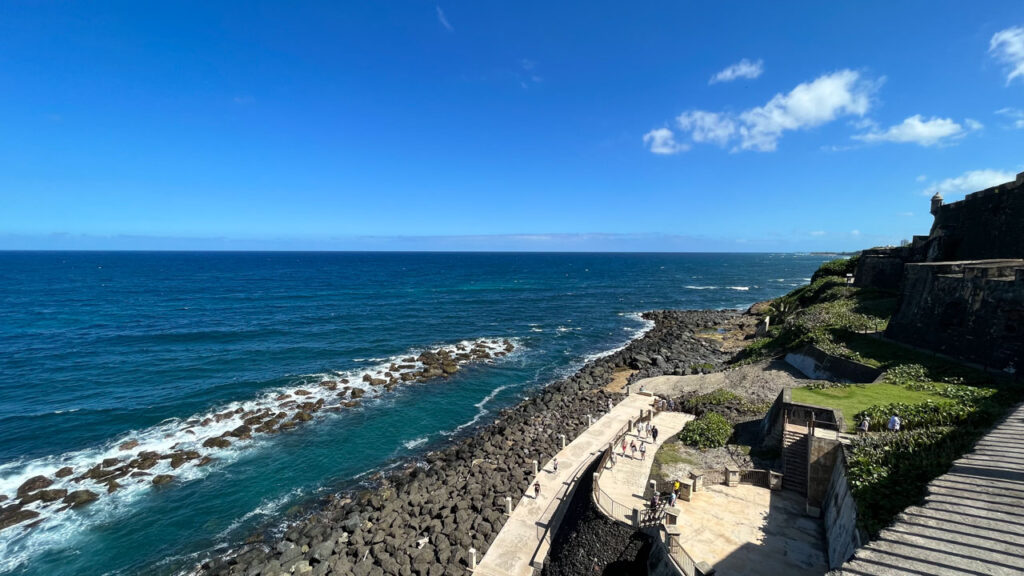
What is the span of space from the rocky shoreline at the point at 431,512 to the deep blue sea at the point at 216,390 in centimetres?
217

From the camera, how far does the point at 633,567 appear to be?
556 inches

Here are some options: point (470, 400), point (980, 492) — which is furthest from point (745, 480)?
point (470, 400)

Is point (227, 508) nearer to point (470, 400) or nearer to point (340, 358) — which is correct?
point (470, 400)

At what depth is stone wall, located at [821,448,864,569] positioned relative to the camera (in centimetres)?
1107

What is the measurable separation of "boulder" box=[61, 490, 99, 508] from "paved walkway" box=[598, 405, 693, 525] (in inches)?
1029

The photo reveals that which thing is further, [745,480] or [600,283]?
[600,283]

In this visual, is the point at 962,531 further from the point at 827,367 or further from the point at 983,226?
the point at 983,226

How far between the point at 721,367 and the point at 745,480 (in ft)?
79.2

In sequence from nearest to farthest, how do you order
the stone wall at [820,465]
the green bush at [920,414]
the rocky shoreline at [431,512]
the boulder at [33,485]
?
1. the green bush at [920,414]
2. the stone wall at [820,465]
3. the rocky shoreline at [431,512]
4. the boulder at [33,485]

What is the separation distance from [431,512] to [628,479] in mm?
9445

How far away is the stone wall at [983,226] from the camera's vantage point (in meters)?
24.2

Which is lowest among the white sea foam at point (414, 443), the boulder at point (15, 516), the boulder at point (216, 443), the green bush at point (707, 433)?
the boulder at point (15, 516)

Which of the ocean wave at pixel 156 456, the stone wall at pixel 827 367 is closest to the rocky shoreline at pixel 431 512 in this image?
the ocean wave at pixel 156 456

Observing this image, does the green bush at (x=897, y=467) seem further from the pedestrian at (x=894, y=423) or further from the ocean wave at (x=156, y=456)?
the ocean wave at (x=156, y=456)
